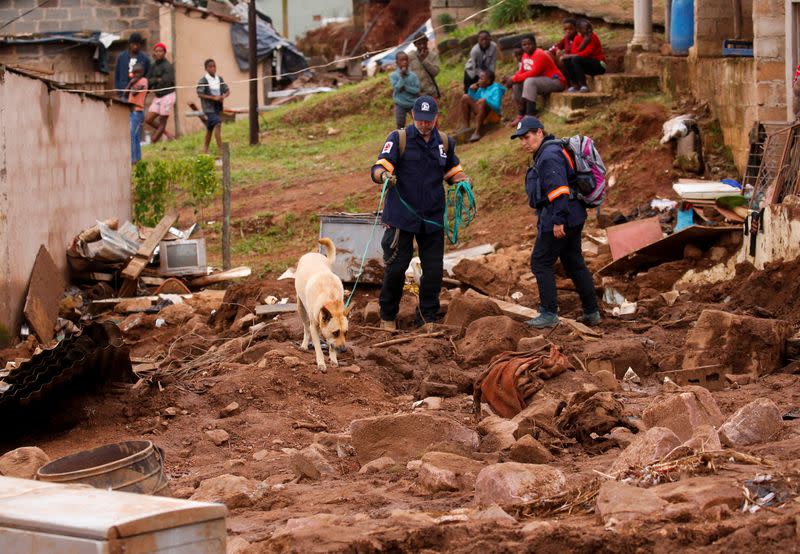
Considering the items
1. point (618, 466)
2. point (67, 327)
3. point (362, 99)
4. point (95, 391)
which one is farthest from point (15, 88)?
point (362, 99)

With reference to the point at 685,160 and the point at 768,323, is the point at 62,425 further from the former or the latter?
the point at 685,160

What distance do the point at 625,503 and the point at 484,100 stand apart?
16103mm

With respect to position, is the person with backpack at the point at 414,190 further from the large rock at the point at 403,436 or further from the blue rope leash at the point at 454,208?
the large rock at the point at 403,436

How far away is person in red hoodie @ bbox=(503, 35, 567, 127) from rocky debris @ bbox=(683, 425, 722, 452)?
45.1 feet

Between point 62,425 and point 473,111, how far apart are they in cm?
1370

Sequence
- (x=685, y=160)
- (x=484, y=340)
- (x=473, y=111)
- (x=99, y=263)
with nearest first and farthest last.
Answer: (x=484, y=340) < (x=99, y=263) < (x=685, y=160) < (x=473, y=111)

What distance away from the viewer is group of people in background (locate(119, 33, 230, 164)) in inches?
870

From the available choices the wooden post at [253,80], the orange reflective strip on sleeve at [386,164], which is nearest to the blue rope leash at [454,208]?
the orange reflective strip on sleeve at [386,164]

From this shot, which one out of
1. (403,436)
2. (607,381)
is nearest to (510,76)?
(607,381)

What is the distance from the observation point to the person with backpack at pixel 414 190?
10.5 metres

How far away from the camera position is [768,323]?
8.82 m

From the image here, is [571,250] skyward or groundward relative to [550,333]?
skyward

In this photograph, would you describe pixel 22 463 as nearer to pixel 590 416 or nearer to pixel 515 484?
pixel 515 484

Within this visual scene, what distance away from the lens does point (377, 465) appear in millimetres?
6504
